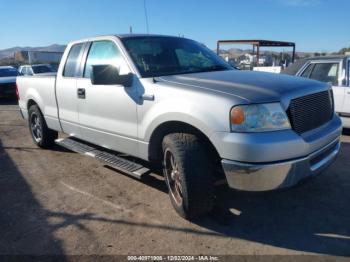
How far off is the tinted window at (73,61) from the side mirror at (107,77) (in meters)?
1.37

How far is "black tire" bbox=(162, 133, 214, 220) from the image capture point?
337 cm

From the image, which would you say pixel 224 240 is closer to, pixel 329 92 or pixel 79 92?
pixel 329 92

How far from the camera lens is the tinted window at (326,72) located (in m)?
7.18

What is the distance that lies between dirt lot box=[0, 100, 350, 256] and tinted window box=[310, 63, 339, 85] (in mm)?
2561

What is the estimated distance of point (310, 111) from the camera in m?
3.51

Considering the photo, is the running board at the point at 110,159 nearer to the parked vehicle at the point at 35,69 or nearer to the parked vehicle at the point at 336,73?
the parked vehicle at the point at 336,73

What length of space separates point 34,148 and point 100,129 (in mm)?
2767

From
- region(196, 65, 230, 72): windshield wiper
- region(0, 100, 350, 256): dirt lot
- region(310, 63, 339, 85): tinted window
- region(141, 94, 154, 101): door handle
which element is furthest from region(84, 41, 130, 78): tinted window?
region(310, 63, 339, 85): tinted window

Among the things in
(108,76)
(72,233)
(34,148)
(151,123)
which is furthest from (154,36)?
(34,148)

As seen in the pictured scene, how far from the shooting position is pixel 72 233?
11.6 feet

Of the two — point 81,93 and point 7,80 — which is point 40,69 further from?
point 81,93

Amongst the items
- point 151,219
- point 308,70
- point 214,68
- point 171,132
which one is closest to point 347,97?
point 308,70

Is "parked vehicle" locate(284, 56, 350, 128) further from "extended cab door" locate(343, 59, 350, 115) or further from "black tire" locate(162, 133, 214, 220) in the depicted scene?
"black tire" locate(162, 133, 214, 220)

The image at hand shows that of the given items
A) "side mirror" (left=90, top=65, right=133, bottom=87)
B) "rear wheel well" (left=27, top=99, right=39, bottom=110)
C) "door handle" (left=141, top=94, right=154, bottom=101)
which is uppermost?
"side mirror" (left=90, top=65, right=133, bottom=87)
